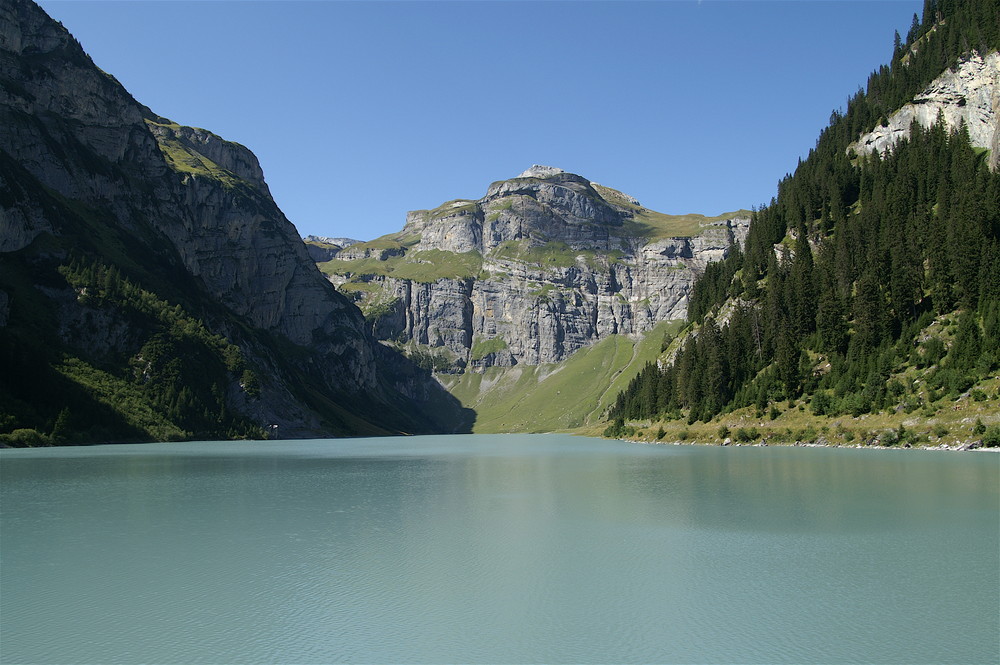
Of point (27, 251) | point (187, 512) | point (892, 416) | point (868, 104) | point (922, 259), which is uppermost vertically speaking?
point (868, 104)

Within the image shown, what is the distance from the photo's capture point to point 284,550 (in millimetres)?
25562

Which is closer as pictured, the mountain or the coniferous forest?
the coniferous forest

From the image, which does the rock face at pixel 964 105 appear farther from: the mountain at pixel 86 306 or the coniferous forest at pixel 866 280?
the mountain at pixel 86 306

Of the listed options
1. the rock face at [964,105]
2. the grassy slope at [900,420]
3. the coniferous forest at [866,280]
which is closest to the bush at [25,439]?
the grassy slope at [900,420]

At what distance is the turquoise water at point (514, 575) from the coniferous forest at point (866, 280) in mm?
39896

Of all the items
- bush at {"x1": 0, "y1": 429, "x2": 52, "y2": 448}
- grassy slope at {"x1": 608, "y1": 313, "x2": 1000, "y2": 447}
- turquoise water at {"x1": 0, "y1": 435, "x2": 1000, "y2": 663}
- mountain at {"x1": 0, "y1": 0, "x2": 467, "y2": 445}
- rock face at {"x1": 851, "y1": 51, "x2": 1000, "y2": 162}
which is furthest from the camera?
mountain at {"x1": 0, "y1": 0, "x2": 467, "y2": 445}

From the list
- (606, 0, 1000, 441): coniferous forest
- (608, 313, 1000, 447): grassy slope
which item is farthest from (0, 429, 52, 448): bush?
(606, 0, 1000, 441): coniferous forest

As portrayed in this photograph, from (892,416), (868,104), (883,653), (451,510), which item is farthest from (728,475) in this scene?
(868,104)

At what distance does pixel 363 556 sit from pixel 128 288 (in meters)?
158

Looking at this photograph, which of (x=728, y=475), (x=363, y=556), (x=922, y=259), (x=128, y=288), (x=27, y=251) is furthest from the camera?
(x=128, y=288)

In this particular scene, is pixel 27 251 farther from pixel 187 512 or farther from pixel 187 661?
pixel 187 661

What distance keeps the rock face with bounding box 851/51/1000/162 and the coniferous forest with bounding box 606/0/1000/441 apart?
90.5 inches

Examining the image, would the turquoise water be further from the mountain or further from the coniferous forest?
the mountain

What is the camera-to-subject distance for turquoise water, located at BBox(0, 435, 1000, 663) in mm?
15242
